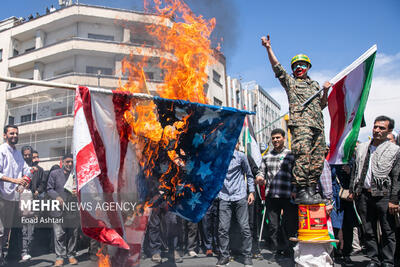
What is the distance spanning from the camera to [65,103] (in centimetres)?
2177

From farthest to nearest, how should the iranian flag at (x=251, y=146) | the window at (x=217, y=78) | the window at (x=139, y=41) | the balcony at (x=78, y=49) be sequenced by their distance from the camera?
the window at (x=217, y=78) → the balcony at (x=78, y=49) → the window at (x=139, y=41) → the iranian flag at (x=251, y=146)

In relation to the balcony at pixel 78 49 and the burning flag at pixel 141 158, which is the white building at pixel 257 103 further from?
the burning flag at pixel 141 158

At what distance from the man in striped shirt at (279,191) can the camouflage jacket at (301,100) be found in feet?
4.62

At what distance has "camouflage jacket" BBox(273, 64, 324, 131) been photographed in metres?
3.53

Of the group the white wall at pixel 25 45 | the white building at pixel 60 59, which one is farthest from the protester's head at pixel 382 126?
the white wall at pixel 25 45

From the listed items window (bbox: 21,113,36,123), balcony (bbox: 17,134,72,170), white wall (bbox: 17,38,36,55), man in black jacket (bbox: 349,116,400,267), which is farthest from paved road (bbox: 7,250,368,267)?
white wall (bbox: 17,38,36,55)

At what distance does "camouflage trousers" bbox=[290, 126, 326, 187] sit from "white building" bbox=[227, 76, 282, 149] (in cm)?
3385

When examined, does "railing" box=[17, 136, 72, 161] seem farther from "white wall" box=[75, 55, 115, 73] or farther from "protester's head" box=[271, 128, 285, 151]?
"protester's head" box=[271, 128, 285, 151]

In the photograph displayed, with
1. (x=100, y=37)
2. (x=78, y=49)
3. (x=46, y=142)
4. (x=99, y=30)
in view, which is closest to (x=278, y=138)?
(x=46, y=142)

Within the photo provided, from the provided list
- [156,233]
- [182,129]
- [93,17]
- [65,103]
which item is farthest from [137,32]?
[182,129]

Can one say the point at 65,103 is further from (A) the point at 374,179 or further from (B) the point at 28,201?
(A) the point at 374,179

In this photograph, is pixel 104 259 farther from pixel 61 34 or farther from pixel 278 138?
pixel 61 34

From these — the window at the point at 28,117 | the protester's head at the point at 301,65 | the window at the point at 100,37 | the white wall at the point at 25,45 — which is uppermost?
the white wall at the point at 25,45

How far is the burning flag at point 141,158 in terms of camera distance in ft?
10.2
